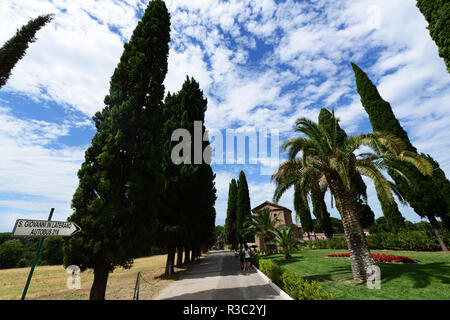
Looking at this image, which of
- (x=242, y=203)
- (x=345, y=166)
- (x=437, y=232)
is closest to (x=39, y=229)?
(x=345, y=166)

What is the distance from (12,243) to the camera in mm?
47344

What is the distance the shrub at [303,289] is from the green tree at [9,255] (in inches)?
2580

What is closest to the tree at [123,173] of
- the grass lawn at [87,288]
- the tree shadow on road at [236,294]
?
Result: the grass lawn at [87,288]

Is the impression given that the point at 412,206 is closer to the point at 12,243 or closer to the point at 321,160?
the point at 321,160

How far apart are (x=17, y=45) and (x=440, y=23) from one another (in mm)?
17833

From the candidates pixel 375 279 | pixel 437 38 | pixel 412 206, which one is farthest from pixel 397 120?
pixel 375 279

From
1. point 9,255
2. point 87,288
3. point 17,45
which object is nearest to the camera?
point 17,45

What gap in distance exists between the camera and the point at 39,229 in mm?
4441

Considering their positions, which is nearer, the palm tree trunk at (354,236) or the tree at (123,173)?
the tree at (123,173)

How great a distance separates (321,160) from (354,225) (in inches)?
124

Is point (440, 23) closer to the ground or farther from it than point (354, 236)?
farther from it

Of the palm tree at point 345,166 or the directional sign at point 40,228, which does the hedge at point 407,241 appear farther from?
the directional sign at point 40,228

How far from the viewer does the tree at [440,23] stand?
8594mm

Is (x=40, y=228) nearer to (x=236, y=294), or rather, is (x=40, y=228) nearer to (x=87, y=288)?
(x=236, y=294)
